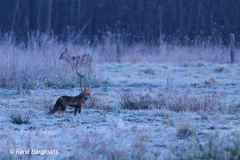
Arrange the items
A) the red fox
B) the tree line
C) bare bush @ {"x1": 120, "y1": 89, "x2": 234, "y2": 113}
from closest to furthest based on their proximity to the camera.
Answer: the red fox
bare bush @ {"x1": 120, "y1": 89, "x2": 234, "y2": 113}
the tree line

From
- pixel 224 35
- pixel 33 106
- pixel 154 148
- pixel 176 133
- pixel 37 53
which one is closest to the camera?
pixel 154 148

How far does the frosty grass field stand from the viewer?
6.25 meters

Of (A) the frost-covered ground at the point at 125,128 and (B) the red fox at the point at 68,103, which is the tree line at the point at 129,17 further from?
(B) the red fox at the point at 68,103

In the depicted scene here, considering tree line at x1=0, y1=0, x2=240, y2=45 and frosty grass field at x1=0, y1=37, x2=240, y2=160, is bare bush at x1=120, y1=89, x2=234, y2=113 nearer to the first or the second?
frosty grass field at x1=0, y1=37, x2=240, y2=160

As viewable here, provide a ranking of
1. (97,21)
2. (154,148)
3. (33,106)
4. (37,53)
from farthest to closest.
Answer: (97,21) < (37,53) < (33,106) < (154,148)

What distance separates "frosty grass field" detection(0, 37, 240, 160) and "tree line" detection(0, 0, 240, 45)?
55.2ft

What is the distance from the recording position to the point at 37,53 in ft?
51.5

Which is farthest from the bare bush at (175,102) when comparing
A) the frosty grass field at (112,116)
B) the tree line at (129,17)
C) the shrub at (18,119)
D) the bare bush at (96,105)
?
the tree line at (129,17)

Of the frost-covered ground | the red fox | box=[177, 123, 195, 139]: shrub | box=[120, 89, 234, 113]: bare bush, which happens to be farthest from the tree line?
box=[177, 123, 195, 139]: shrub

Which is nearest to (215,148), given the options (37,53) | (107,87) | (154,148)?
(154,148)

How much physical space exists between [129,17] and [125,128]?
3036 centimetres

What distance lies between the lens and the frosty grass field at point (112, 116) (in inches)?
246

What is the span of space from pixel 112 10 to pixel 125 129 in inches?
1219

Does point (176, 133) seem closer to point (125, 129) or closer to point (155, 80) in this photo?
point (125, 129)
